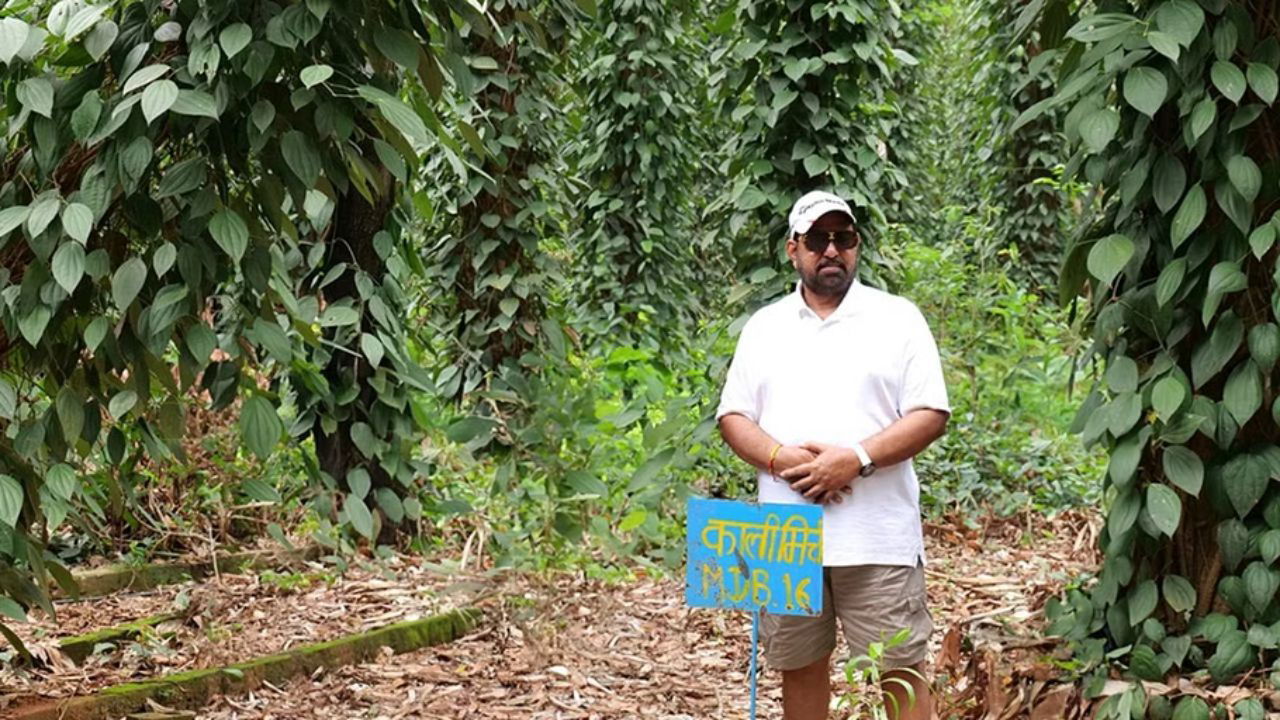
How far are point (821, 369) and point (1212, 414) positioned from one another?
2.60ft

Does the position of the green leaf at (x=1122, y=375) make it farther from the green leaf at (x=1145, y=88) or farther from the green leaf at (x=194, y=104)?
the green leaf at (x=194, y=104)

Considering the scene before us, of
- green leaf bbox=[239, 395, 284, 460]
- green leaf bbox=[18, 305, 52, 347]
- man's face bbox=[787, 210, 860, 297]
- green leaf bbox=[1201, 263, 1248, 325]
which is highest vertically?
man's face bbox=[787, 210, 860, 297]

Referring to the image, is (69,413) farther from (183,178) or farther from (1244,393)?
(1244,393)

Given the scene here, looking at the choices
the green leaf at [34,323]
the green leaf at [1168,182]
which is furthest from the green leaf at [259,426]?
the green leaf at [1168,182]

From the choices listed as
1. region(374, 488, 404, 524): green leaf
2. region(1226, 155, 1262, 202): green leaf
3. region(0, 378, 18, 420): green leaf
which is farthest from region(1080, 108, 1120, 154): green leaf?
region(374, 488, 404, 524): green leaf

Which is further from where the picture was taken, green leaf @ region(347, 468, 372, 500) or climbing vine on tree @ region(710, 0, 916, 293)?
green leaf @ region(347, 468, 372, 500)

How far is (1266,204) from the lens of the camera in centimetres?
262

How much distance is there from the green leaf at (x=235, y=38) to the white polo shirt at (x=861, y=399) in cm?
123

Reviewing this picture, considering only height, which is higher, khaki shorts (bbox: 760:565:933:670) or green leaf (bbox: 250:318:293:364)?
green leaf (bbox: 250:318:293:364)

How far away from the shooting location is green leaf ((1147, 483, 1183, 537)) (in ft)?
8.39

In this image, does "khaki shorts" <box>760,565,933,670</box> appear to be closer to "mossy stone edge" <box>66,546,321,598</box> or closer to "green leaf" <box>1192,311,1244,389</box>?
"green leaf" <box>1192,311,1244,389</box>

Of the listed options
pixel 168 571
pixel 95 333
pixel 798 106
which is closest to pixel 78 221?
pixel 95 333

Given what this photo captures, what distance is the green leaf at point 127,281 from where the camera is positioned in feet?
7.07

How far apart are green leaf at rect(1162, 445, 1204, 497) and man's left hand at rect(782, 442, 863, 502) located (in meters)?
0.65
